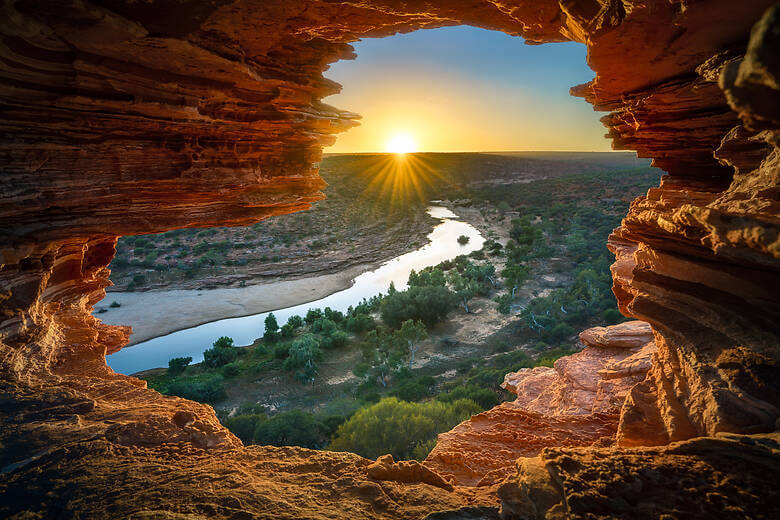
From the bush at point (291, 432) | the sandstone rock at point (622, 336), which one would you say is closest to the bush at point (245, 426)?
the bush at point (291, 432)

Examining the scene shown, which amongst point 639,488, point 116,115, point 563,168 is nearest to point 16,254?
point 116,115

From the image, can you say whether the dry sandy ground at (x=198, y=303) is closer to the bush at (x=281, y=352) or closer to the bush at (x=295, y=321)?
the bush at (x=295, y=321)

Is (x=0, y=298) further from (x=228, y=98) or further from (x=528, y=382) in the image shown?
(x=528, y=382)

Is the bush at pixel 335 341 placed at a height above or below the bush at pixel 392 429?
below

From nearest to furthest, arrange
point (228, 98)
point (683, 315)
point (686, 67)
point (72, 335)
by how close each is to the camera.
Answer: point (683, 315) → point (686, 67) → point (228, 98) → point (72, 335)

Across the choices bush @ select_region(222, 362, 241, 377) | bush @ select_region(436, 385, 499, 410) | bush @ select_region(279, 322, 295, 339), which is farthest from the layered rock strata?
bush @ select_region(279, 322, 295, 339)

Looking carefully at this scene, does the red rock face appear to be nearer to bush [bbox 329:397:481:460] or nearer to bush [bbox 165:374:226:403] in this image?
bush [bbox 329:397:481:460]
